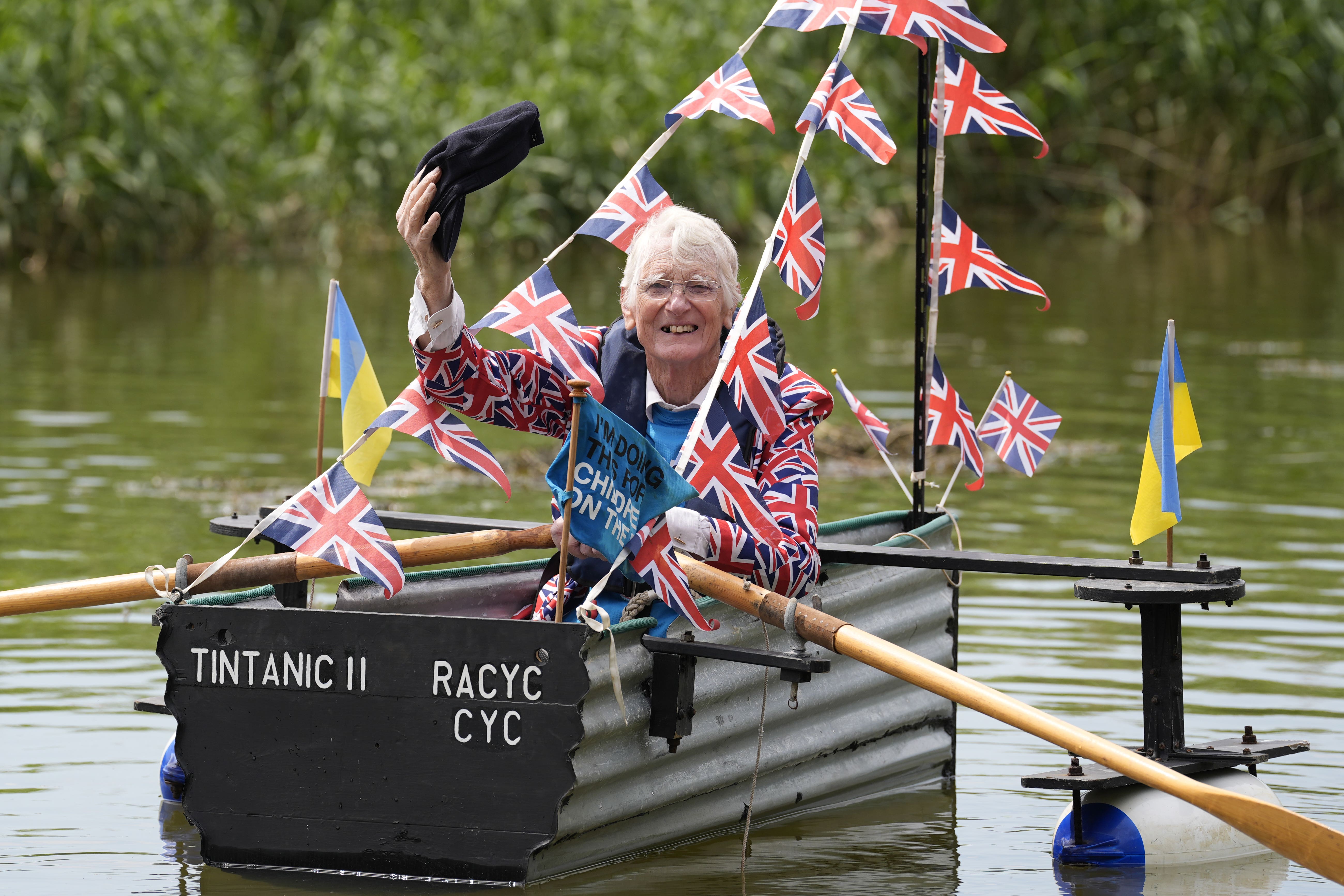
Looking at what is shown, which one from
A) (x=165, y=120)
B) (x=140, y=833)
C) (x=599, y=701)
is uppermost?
(x=165, y=120)

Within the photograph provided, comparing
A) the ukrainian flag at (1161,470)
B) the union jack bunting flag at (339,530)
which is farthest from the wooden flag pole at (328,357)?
the ukrainian flag at (1161,470)

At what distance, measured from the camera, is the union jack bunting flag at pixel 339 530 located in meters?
4.57

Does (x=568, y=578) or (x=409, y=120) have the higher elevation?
(x=409, y=120)

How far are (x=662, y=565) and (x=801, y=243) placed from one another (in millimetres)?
1102

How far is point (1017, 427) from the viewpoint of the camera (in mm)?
5914

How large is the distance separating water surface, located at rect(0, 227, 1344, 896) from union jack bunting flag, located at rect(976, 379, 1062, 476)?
0.75 m

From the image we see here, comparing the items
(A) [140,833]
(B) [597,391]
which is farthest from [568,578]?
(A) [140,833]

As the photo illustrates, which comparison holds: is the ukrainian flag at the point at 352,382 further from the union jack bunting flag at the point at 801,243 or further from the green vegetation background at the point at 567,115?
the green vegetation background at the point at 567,115

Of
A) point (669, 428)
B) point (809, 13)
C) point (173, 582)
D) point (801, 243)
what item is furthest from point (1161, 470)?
point (173, 582)

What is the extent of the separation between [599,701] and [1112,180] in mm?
20489

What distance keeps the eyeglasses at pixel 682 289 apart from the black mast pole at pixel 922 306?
2.87 feet

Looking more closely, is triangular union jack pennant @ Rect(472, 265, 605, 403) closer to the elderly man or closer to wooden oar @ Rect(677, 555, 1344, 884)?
the elderly man

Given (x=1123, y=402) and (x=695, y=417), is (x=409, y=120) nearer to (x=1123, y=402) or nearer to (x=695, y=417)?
(x=1123, y=402)

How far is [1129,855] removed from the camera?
191 inches
